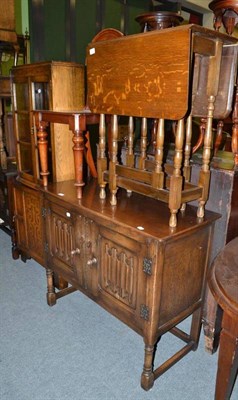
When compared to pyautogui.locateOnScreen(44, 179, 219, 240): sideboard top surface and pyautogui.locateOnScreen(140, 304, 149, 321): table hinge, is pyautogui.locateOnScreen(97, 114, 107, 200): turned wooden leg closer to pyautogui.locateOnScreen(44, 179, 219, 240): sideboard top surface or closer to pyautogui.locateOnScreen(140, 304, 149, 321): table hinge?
pyautogui.locateOnScreen(44, 179, 219, 240): sideboard top surface

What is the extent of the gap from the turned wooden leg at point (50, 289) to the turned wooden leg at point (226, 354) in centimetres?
127

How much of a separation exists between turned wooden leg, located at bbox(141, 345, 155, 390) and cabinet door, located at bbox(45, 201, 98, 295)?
438 millimetres

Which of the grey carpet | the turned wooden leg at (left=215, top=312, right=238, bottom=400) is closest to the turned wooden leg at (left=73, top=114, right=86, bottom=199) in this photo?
the grey carpet

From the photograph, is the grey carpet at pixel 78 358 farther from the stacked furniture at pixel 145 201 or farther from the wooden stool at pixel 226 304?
the wooden stool at pixel 226 304

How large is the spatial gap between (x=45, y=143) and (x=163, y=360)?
1.50 meters

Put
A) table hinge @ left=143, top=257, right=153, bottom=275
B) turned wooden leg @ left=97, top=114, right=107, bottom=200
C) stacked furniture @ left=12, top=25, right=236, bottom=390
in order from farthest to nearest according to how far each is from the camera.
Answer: turned wooden leg @ left=97, top=114, right=107, bottom=200 < table hinge @ left=143, top=257, right=153, bottom=275 < stacked furniture @ left=12, top=25, right=236, bottom=390

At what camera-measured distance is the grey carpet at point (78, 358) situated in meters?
1.63

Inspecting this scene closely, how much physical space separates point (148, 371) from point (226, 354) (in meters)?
0.51

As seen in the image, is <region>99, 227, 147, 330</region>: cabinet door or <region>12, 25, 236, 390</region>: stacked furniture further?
<region>99, 227, 147, 330</region>: cabinet door

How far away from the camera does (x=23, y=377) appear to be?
171 centimetres

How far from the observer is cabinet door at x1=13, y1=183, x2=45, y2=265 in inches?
96.1

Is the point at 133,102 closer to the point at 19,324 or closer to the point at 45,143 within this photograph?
the point at 45,143

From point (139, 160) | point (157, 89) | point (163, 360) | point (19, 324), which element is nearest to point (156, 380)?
point (163, 360)

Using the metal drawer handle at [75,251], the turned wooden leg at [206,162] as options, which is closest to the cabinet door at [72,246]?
the metal drawer handle at [75,251]
